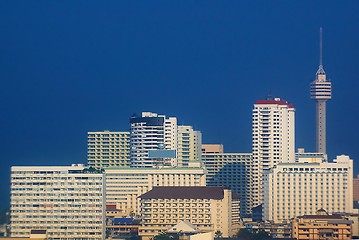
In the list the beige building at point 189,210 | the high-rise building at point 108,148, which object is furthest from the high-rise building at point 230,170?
the beige building at point 189,210

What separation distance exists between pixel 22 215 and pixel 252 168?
28783 mm

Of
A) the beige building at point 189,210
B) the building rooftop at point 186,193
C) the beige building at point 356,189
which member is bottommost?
the beige building at point 189,210

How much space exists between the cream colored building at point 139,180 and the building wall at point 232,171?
6511 millimetres

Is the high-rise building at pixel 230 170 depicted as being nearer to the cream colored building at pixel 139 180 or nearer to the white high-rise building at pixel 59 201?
the cream colored building at pixel 139 180

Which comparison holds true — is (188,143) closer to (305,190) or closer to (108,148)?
(108,148)

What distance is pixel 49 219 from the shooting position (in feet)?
250

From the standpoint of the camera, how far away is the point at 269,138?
10200 centimetres

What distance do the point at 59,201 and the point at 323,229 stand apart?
11.3m

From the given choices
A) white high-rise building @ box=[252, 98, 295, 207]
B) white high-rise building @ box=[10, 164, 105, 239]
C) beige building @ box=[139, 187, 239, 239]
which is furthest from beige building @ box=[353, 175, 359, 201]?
white high-rise building @ box=[10, 164, 105, 239]

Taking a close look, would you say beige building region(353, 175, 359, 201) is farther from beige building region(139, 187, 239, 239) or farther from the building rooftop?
beige building region(139, 187, 239, 239)

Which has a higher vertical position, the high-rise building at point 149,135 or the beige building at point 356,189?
the high-rise building at point 149,135

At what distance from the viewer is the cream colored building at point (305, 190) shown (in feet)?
299

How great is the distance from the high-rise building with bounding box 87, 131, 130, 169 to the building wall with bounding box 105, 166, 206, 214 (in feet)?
25.5

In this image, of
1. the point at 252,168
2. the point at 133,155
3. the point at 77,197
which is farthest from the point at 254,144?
the point at 77,197
